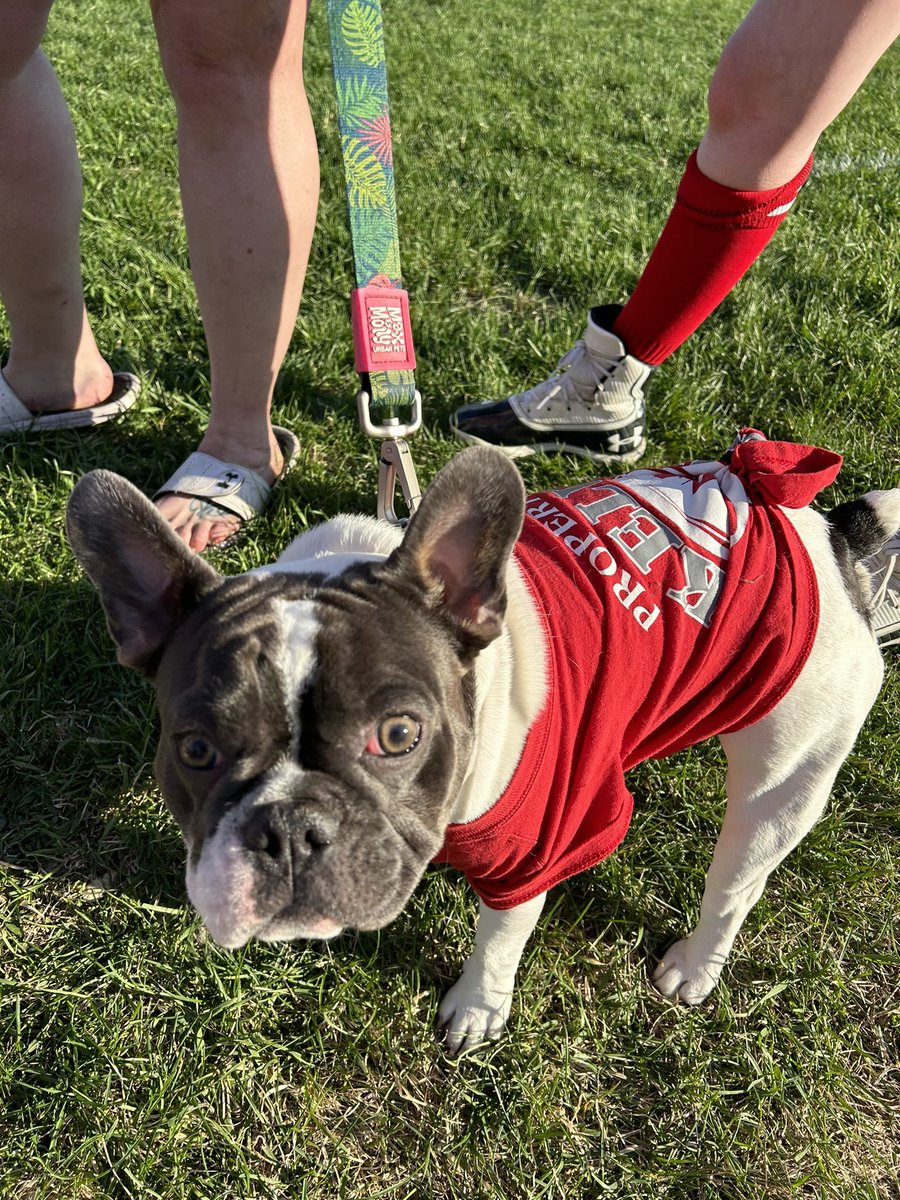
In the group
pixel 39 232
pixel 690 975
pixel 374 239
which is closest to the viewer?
pixel 690 975

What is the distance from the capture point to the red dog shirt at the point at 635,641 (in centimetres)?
214

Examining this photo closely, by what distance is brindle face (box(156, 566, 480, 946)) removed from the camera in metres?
1.79

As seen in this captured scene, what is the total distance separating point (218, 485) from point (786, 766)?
7.51 ft

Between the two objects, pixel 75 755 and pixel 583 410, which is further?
pixel 583 410

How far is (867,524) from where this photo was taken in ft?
8.19

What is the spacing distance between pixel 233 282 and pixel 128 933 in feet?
7.18

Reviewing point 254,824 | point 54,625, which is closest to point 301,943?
point 254,824

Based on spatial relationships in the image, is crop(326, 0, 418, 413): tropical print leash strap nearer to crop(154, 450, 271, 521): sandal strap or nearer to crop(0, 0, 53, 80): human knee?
crop(154, 450, 271, 521): sandal strap

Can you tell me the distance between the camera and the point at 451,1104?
2.40 metres

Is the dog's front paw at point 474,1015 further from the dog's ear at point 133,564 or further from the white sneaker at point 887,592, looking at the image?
the white sneaker at point 887,592

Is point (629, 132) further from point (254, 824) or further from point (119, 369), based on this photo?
point (254, 824)

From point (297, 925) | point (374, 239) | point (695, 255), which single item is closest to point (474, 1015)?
point (297, 925)

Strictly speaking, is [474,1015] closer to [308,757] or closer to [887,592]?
[308,757]

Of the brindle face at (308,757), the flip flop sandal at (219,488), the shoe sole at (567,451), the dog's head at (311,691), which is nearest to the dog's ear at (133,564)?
the dog's head at (311,691)
